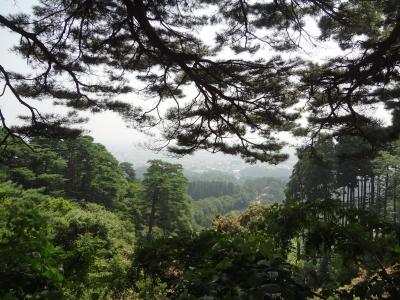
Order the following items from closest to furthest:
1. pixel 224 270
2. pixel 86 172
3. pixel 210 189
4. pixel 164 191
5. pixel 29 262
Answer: pixel 224 270 → pixel 29 262 → pixel 164 191 → pixel 86 172 → pixel 210 189

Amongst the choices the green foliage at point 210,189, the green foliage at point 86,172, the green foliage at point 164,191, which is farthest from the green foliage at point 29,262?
the green foliage at point 210,189

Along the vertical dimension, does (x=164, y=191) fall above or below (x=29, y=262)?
below

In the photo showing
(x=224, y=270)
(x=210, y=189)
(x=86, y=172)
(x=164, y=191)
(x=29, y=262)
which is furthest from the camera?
(x=210, y=189)

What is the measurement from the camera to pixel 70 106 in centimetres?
654

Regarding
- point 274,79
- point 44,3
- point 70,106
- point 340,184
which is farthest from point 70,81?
point 340,184

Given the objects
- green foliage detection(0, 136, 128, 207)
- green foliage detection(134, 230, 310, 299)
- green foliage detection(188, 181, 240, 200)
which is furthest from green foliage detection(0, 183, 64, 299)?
green foliage detection(188, 181, 240, 200)

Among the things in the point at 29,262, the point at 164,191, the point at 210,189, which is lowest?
the point at 210,189

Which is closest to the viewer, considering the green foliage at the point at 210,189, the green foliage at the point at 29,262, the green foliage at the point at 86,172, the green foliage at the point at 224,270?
the green foliage at the point at 224,270

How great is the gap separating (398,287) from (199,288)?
86 cm

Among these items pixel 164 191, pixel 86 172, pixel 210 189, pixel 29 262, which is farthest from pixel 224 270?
pixel 210 189

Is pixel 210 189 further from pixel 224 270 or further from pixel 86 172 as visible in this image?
pixel 224 270

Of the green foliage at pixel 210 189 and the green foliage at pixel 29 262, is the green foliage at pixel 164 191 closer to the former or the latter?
the green foliage at pixel 29 262

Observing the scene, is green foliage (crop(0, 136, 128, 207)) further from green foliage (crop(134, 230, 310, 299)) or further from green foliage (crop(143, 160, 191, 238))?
green foliage (crop(134, 230, 310, 299))

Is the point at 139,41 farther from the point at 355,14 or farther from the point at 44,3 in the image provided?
the point at 355,14
